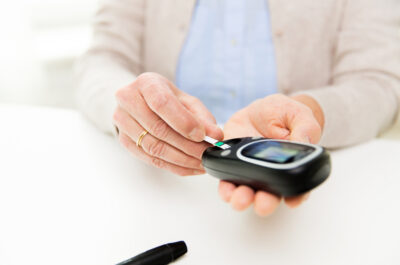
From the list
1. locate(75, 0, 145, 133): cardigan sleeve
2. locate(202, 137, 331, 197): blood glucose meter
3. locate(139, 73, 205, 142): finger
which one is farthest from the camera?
locate(75, 0, 145, 133): cardigan sleeve

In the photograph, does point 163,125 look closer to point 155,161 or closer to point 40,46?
point 155,161

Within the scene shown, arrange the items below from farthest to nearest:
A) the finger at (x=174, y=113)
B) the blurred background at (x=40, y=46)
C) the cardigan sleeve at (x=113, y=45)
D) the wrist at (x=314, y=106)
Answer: the blurred background at (x=40, y=46) → the cardigan sleeve at (x=113, y=45) → the wrist at (x=314, y=106) → the finger at (x=174, y=113)

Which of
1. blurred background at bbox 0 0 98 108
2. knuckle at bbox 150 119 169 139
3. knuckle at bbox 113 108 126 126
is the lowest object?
knuckle at bbox 150 119 169 139

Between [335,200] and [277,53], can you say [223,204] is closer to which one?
[335,200]

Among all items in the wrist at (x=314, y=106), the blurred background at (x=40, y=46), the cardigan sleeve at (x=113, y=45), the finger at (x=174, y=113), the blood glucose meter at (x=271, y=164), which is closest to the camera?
the blood glucose meter at (x=271, y=164)

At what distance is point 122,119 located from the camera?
1.55 feet

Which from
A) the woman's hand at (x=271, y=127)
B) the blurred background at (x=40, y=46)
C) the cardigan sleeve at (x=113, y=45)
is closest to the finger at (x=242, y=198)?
the woman's hand at (x=271, y=127)

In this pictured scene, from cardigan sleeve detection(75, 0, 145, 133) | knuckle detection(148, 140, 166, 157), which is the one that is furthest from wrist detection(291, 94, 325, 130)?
cardigan sleeve detection(75, 0, 145, 133)

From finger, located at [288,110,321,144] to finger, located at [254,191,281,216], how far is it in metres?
0.08

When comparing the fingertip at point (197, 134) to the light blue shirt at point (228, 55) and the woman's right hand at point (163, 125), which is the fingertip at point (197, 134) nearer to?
the woman's right hand at point (163, 125)

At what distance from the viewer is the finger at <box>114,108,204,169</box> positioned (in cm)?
44

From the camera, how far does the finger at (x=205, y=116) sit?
16.5 inches

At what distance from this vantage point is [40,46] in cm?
101

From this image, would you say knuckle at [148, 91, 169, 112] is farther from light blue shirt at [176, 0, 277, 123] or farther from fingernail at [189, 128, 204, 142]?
light blue shirt at [176, 0, 277, 123]
